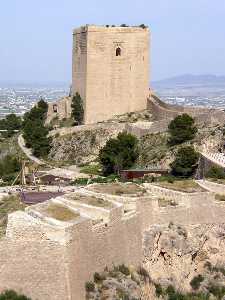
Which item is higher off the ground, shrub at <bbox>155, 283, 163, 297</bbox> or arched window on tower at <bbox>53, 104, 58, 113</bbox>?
arched window on tower at <bbox>53, 104, 58, 113</bbox>

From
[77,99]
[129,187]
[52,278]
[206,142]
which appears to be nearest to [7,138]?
[77,99]

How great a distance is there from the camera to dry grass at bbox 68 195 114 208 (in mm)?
21631

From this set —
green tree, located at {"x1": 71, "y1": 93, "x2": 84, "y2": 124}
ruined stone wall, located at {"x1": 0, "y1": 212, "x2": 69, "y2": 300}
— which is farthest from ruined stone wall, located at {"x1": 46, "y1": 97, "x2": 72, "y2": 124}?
ruined stone wall, located at {"x1": 0, "y1": 212, "x2": 69, "y2": 300}

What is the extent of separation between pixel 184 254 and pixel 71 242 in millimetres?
6334

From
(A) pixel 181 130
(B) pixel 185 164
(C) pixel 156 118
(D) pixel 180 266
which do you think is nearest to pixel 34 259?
(D) pixel 180 266

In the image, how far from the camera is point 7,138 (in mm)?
54000

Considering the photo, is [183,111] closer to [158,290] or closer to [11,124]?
[11,124]

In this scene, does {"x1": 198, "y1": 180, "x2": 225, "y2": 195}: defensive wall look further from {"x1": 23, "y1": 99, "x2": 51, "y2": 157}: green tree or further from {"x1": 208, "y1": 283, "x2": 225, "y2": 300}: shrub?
{"x1": 23, "y1": 99, "x2": 51, "y2": 157}: green tree

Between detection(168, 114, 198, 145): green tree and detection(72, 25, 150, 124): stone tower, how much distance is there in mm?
7491

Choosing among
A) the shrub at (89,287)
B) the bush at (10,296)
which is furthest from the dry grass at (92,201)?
the bush at (10,296)

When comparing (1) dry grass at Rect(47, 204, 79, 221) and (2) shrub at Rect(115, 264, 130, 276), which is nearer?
(1) dry grass at Rect(47, 204, 79, 221)

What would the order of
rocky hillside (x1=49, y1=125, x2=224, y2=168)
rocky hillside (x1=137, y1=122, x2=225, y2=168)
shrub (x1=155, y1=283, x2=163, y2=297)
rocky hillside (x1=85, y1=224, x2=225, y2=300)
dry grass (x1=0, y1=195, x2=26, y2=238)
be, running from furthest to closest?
rocky hillside (x1=49, y1=125, x2=224, y2=168), rocky hillside (x1=137, y1=122, x2=225, y2=168), shrub (x1=155, y1=283, x2=163, y2=297), rocky hillside (x1=85, y1=224, x2=225, y2=300), dry grass (x1=0, y1=195, x2=26, y2=238)

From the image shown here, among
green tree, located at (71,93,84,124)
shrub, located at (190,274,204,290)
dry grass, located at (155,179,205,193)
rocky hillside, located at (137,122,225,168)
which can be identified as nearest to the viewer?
shrub, located at (190,274,204,290)

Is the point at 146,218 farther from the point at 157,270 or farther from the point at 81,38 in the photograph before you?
the point at 81,38
